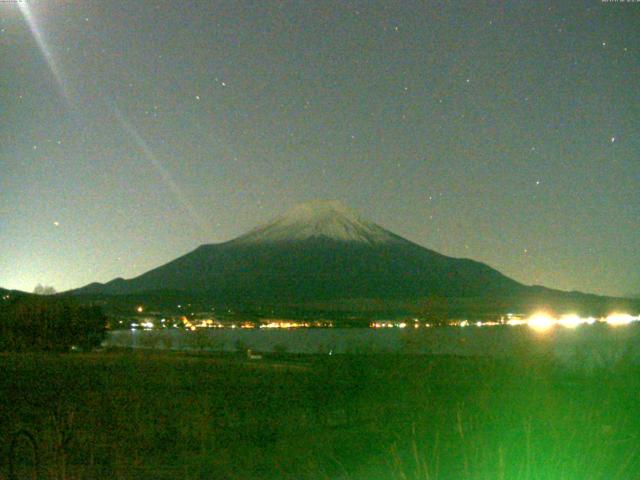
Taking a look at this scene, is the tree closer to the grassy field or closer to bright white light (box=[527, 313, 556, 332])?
the grassy field

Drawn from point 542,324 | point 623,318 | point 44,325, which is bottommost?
point 542,324

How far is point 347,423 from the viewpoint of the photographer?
18.6 metres

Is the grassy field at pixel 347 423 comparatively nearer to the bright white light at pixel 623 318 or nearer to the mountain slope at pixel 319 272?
the bright white light at pixel 623 318

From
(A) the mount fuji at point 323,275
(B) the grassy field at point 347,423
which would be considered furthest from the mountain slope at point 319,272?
(B) the grassy field at point 347,423

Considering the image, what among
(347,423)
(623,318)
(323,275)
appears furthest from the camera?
(323,275)

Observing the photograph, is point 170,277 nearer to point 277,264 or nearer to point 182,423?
point 277,264

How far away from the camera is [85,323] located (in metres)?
60.6

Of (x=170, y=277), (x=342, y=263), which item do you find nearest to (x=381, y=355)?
(x=342, y=263)

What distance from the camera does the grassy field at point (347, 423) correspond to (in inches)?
426

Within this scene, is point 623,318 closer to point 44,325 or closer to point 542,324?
point 542,324

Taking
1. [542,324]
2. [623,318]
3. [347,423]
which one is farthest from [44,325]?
[347,423]

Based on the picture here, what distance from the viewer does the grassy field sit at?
10.8 metres

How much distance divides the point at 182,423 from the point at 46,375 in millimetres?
17749

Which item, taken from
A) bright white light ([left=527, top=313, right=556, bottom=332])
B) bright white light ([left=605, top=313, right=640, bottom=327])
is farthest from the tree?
bright white light ([left=605, top=313, right=640, bottom=327])
